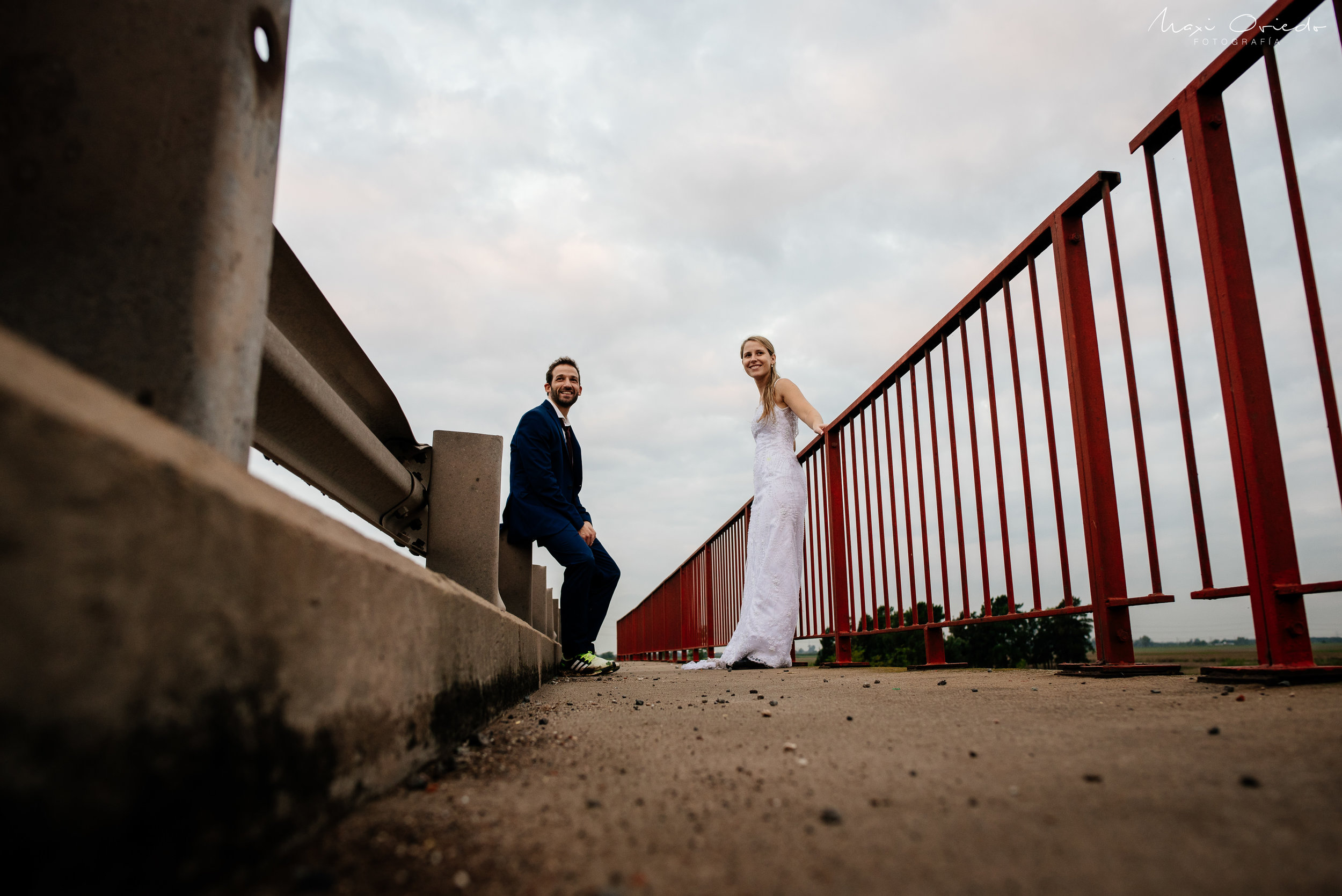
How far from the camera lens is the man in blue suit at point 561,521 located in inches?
174

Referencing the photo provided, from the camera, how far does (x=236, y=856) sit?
0.69 meters

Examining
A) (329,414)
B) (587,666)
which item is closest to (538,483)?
(587,666)

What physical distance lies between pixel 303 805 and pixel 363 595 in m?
0.24

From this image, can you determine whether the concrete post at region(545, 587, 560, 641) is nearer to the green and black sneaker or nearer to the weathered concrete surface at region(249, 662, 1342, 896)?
the green and black sneaker

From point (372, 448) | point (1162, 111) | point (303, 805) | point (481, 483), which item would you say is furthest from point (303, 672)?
point (1162, 111)

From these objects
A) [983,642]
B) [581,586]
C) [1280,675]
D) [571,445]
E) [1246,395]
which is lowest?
[983,642]

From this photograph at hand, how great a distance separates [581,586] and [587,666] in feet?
1.54

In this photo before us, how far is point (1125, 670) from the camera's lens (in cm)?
246

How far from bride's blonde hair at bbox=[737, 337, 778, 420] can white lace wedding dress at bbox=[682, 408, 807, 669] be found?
49mm

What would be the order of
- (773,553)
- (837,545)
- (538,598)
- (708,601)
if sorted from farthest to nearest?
1. (708,601)
2. (538,598)
3. (837,545)
4. (773,553)

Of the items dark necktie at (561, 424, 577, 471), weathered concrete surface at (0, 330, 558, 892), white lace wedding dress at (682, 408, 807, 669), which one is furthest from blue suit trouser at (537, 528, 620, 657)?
weathered concrete surface at (0, 330, 558, 892)

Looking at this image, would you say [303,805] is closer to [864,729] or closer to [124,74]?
[124,74]

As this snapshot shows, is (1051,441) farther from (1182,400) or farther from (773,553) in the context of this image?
(773,553)

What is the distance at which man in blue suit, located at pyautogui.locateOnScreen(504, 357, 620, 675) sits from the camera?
4.41 metres
